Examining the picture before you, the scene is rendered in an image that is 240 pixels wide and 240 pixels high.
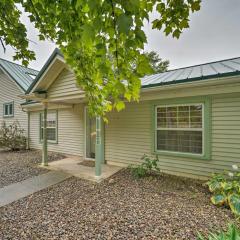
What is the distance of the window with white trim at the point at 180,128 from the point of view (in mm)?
5445

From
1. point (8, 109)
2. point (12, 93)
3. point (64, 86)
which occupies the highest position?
point (12, 93)

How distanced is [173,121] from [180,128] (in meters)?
0.32

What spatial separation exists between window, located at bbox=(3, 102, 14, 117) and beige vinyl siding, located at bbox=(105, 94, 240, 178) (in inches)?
338

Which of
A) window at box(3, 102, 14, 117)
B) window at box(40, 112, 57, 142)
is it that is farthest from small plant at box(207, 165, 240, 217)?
window at box(3, 102, 14, 117)

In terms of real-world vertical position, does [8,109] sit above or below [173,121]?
above

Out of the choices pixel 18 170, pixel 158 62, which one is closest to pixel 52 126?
pixel 18 170

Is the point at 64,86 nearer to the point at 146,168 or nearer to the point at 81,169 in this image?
the point at 81,169

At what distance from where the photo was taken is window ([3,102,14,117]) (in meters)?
12.5

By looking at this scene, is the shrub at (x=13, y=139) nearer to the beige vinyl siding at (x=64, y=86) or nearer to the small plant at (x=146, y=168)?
the beige vinyl siding at (x=64, y=86)

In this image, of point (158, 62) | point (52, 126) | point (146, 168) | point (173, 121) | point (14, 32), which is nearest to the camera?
point (14, 32)


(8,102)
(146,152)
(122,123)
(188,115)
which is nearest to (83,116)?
(122,123)

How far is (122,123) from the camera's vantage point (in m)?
7.08

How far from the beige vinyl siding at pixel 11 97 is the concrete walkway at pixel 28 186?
6.80 metres

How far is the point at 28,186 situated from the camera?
17.1ft
